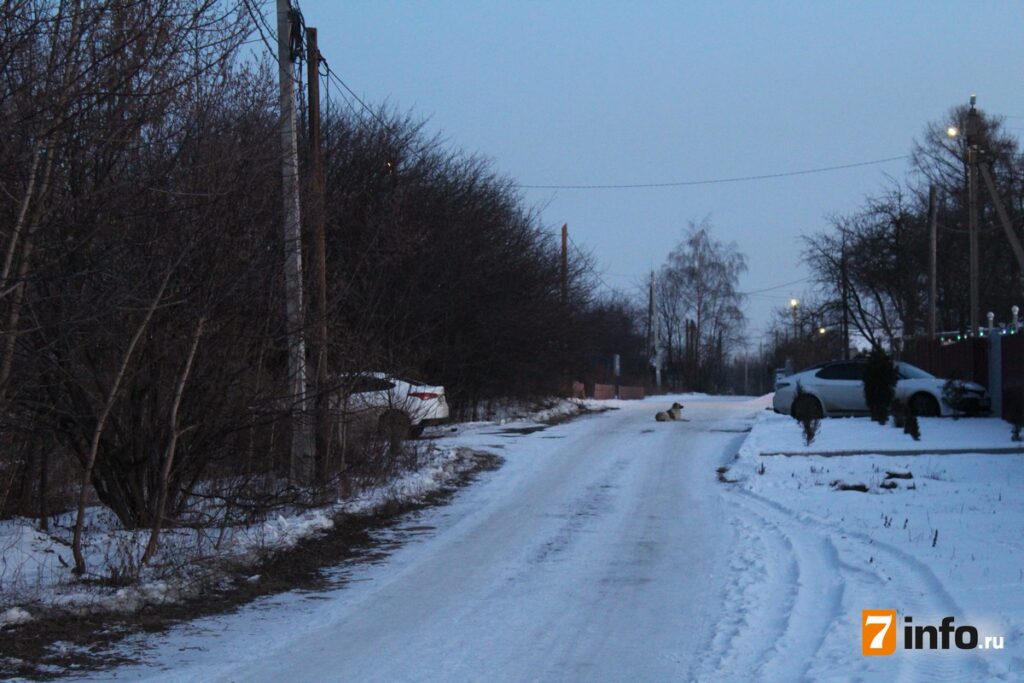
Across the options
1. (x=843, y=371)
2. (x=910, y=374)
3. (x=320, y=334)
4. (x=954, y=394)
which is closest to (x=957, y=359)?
(x=910, y=374)

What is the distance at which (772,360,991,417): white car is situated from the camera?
1000 inches

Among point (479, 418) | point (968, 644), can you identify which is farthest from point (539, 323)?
point (968, 644)

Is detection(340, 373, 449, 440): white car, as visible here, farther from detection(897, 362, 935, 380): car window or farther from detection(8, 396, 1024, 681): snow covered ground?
detection(897, 362, 935, 380): car window

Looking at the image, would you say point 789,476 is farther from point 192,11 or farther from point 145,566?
point 192,11

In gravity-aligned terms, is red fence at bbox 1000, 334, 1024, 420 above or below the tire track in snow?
above

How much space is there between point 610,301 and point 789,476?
188ft

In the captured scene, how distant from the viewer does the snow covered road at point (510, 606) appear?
6773mm

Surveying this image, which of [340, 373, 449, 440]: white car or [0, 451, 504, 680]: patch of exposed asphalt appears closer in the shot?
[0, 451, 504, 680]: patch of exposed asphalt

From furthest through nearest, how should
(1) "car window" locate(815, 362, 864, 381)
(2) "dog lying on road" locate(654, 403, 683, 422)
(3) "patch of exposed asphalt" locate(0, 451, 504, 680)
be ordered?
(2) "dog lying on road" locate(654, 403, 683, 422) < (1) "car window" locate(815, 362, 864, 381) < (3) "patch of exposed asphalt" locate(0, 451, 504, 680)

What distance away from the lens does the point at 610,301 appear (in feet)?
238

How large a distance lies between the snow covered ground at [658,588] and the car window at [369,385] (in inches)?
67.0

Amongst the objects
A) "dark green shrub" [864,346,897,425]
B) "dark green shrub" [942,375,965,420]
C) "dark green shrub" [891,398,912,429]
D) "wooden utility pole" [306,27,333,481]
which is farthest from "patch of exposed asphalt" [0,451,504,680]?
"dark green shrub" [942,375,965,420]

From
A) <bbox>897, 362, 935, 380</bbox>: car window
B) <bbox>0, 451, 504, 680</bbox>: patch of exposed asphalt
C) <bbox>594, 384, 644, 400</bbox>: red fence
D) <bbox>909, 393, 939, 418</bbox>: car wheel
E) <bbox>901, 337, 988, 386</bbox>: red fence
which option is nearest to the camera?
<bbox>0, 451, 504, 680</bbox>: patch of exposed asphalt

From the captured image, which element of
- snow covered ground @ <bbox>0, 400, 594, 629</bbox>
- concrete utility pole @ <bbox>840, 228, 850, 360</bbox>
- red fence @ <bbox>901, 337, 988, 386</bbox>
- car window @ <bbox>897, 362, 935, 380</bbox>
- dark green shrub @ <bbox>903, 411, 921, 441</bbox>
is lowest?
snow covered ground @ <bbox>0, 400, 594, 629</bbox>
